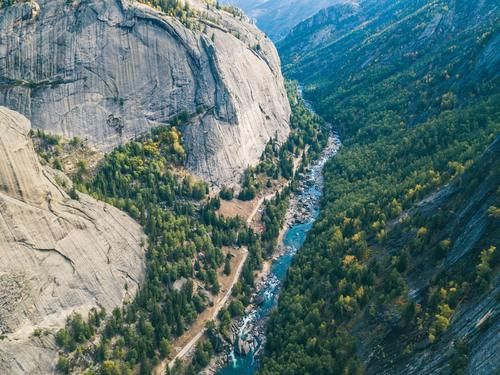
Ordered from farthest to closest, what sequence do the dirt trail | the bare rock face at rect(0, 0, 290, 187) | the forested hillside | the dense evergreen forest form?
the bare rock face at rect(0, 0, 290, 187) < the dirt trail < the dense evergreen forest < the forested hillside

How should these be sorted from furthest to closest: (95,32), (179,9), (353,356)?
(179,9), (95,32), (353,356)

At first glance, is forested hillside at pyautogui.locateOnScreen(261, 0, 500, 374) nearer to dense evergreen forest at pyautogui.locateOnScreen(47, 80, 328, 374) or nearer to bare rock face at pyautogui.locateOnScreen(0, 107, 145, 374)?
dense evergreen forest at pyautogui.locateOnScreen(47, 80, 328, 374)

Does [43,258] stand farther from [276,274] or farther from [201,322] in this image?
[276,274]

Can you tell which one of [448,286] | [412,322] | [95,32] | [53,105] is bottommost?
[412,322]

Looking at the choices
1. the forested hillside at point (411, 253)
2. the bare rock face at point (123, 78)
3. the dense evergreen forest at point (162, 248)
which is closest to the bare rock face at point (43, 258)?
the dense evergreen forest at point (162, 248)

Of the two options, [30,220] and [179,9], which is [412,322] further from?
[179,9]

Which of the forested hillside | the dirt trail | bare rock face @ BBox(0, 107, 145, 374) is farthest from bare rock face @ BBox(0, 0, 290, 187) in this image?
bare rock face @ BBox(0, 107, 145, 374)

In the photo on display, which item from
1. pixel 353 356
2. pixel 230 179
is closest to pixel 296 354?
pixel 353 356
